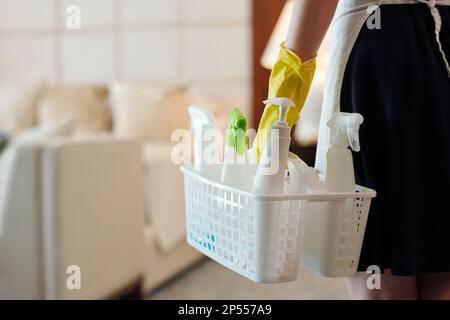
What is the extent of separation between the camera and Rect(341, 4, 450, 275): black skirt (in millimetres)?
930

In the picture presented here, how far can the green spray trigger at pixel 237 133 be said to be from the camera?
894 millimetres

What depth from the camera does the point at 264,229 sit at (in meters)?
0.77

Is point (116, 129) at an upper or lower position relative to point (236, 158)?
lower

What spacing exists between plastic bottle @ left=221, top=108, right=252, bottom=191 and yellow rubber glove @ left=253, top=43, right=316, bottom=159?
0.05m

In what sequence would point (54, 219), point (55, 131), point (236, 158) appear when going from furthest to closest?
point (55, 131) → point (54, 219) → point (236, 158)

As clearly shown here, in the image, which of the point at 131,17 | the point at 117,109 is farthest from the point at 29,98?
the point at 131,17

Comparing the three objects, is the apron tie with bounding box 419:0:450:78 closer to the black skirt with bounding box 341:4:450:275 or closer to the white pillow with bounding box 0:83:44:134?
the black skirt with bounding box 341:4:450:275

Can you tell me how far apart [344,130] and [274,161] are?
0.47 feet

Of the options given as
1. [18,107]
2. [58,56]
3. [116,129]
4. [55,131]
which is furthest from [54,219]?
[58,56]

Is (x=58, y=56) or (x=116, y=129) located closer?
(x=116, y=129)

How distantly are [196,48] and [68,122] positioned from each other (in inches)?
56.4

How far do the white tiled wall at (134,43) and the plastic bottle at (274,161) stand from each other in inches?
102

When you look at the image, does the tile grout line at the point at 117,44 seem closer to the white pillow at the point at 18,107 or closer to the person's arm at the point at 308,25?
the white pillow at the point at 18,107

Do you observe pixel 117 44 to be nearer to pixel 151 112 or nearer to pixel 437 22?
pixel 151 112
